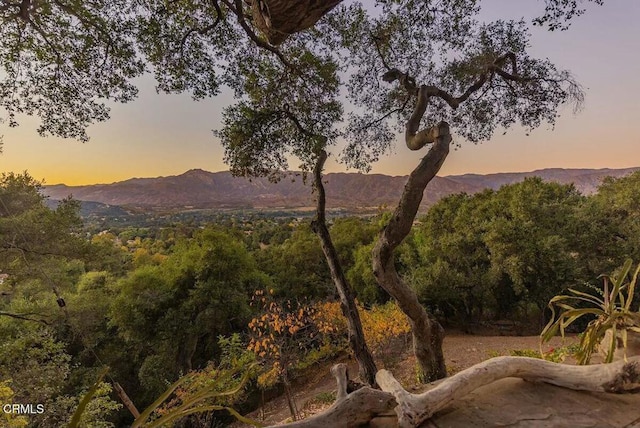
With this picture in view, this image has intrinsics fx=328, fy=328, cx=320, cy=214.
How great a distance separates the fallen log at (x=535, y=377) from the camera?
1.70 meters

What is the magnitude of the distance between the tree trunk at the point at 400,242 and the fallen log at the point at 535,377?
1.94 m

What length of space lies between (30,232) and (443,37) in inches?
443

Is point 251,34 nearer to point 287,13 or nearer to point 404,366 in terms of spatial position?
point 287,13

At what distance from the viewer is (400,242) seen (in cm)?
383

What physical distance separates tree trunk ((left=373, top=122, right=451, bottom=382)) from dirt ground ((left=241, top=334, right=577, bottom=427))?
5717 mm

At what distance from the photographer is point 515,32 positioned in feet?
15.7

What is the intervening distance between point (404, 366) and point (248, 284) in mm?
7880

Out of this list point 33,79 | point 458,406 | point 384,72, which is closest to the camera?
point 458,406

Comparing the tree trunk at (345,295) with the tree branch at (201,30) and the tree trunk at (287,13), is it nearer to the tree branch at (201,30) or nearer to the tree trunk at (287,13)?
the tree branch at (201,30)

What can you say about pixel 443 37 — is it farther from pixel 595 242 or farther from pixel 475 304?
pixel 475 304

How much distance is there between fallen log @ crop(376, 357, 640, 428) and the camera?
170 centimetres

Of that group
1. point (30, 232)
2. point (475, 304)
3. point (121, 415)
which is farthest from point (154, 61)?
point (475, 304)

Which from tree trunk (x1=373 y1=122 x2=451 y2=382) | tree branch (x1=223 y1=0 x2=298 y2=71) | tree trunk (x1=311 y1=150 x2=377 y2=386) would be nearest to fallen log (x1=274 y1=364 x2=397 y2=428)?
tree trunk (x1=373 y1=122 x2=451 y2=382)

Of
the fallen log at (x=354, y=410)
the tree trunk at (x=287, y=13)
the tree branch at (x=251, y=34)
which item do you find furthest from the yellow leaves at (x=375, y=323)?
the tree trunk at (x=287, y=13)
